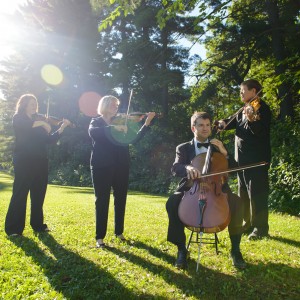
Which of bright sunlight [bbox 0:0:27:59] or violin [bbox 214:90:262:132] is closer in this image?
violin [bbox 214:90:262:132]

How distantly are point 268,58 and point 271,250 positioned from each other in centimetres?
1308

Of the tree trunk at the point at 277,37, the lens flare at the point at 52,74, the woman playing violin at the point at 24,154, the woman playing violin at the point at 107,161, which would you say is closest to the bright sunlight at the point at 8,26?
the lens flare at the point at 52,74

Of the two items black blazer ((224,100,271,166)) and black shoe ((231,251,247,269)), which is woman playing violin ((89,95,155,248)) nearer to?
black blazer ((224,100,271,166))

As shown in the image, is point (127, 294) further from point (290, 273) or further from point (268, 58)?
point (268, 58)

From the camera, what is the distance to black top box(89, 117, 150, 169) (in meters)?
4.61

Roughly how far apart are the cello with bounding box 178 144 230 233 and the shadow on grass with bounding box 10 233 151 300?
0.93 meters

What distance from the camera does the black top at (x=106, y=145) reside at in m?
4.61

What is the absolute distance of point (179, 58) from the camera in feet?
63.8

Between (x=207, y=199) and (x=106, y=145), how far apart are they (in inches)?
72.9

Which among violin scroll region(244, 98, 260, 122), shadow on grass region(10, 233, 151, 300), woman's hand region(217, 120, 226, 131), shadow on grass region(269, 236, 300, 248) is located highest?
violin scroll region(244, 98, 260, 122)

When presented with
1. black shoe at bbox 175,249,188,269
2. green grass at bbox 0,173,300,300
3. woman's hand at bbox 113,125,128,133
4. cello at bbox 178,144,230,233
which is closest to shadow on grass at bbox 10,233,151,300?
green grass at bbox 0,173,300,300

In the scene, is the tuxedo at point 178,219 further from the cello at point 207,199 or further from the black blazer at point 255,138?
the black blazer at point 255,138

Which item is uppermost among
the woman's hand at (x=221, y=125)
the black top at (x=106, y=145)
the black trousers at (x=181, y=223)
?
the woman's hand at (x=221, y=125)

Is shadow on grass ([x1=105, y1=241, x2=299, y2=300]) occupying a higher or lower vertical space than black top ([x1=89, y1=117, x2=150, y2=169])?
lower
